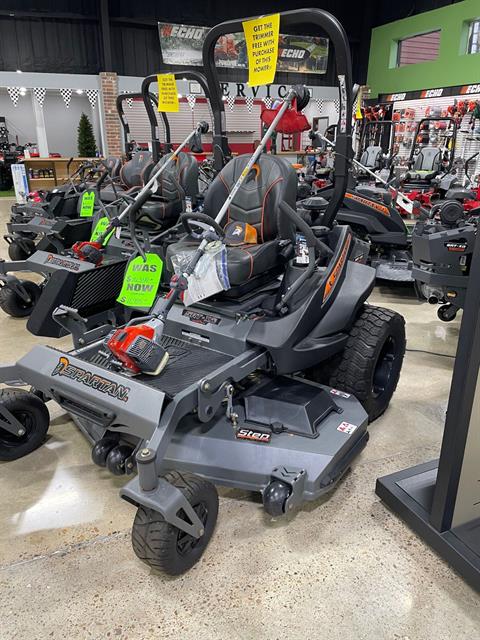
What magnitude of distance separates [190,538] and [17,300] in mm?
3209

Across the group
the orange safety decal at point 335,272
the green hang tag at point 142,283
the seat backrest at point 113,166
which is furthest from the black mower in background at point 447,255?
the seat backrest at point 113,166

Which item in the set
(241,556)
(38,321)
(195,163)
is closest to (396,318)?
(241,556)

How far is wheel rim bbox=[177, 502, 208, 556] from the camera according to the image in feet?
5.55

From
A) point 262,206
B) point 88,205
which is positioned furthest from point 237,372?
point 88,205

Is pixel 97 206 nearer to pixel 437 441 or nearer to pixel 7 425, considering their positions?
pixel 7 425

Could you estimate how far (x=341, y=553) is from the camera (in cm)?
185

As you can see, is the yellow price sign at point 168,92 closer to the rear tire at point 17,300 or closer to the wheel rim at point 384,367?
the rear tire at point 17,300

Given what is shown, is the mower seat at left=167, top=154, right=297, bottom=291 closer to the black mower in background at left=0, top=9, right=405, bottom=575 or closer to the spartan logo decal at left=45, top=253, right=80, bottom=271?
the black mower in background at left=0, top=9, right=405, bottom=575

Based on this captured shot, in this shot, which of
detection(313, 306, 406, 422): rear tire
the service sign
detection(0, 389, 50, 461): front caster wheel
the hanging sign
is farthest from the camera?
the service sign

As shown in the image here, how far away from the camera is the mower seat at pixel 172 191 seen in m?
4.39

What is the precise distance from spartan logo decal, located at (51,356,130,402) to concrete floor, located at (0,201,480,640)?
546 mm

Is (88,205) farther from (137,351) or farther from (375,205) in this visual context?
(137,351)

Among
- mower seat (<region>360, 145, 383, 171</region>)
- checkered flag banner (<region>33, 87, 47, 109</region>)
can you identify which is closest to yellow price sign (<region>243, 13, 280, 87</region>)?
mower seat (<region>360, 145, 383, 171</region>)

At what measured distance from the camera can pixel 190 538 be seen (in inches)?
67.6
